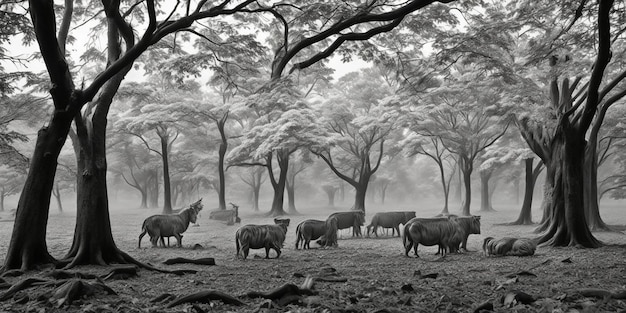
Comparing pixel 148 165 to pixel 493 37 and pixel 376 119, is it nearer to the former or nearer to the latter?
pixel 376 119

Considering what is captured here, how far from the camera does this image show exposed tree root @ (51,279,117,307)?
17.7ft

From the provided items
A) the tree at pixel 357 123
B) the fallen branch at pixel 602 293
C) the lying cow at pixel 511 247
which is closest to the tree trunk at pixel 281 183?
the tree at pixel 357 123

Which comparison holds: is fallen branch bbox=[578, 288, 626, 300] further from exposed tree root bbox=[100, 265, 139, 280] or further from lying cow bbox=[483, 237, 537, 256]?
exposed tree root bbox=[100, 265, 139, 280]

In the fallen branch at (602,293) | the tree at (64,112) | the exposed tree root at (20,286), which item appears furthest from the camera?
the tree at (64,112)

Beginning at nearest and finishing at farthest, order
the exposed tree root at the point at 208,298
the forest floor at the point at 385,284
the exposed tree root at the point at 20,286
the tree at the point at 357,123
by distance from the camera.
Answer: the forest floor at the point at 385,284
the exposed tree root at the point at 208,298
the exposed tree root at the point at 20,286
the tree at the point at 357,123

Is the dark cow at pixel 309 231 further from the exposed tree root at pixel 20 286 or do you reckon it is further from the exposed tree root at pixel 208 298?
the exposed tree root at pixel 208 298

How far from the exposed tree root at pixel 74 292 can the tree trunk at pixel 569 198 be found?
41.2 feet

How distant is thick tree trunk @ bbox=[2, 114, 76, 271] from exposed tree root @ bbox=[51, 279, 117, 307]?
134 inches

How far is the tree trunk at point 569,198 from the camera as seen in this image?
13.2 meters

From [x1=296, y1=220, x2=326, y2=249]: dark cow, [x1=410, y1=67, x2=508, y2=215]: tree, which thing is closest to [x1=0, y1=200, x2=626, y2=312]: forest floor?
[x1=296, y1=220, x2=326, y2=249]: dark cow

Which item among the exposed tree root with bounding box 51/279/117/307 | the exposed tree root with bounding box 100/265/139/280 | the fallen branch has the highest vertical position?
the fallen branch

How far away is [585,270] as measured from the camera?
8477 mm

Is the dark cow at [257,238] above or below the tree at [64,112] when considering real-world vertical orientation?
below

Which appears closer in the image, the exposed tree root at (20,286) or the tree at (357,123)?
the exposed tree root at (20,286)
